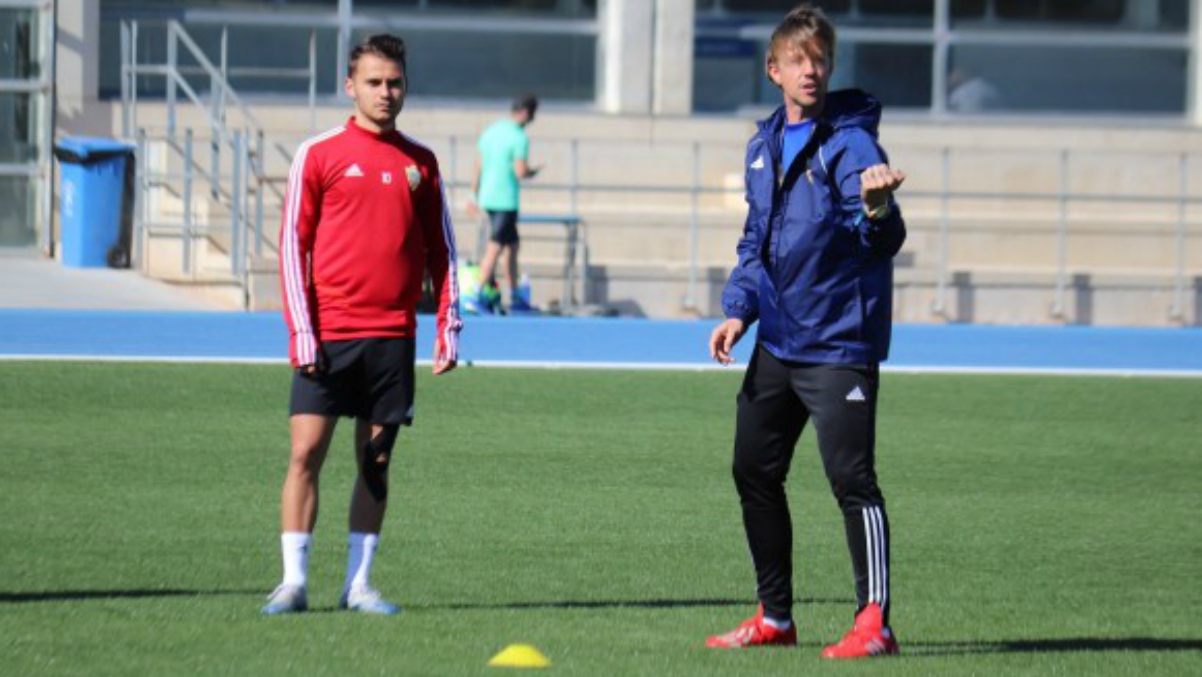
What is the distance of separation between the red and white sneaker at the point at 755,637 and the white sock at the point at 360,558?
1.10m

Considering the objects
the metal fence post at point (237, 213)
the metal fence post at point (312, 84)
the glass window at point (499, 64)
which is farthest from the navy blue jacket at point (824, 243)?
the glass window at point (499, 64)

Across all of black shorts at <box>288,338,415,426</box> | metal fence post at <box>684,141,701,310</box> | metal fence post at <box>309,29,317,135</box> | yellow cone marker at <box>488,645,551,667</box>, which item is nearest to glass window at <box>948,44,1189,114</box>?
metal fence post at <box>684,141,701,310</box>

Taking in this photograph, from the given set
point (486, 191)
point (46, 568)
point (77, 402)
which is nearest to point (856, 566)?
point (46, 568)

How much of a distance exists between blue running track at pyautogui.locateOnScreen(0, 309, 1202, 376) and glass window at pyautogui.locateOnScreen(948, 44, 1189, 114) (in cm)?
645

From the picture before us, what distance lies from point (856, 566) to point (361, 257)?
173 cm

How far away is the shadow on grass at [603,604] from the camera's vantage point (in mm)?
7559

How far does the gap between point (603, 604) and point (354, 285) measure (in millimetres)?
1284

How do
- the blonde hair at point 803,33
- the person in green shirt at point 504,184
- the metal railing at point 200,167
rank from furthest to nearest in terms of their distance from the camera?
the metal railing at point 200,167
the person in green shirt at point 504,184
the blonde hair at point 803,33

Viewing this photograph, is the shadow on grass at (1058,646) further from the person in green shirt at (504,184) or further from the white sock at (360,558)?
the person in green shirt at (504,184)

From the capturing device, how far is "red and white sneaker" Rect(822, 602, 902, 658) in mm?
6617

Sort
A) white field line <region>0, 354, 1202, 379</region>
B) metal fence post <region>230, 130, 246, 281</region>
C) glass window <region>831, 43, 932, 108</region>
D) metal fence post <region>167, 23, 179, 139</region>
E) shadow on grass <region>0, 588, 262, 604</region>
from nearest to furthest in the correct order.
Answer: shadow on grass <region>0, 588, 262, 604</region> → white field line <region>0, 354, 1202, 379</region> → metal fence post <region>230, 130, 246, 281</region> → metal fence post <region>167, 23, 179, 139</region> → glass window <region>831, 43, 932, 108</region>

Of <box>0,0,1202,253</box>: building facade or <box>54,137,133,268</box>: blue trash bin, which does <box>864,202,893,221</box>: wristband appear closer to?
<box>54,137,133,268</box>: blue trash bin

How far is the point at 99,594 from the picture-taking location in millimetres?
7609

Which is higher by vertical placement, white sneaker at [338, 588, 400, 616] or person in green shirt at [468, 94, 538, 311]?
person in green shirt at [468, 94, 538, 311]
